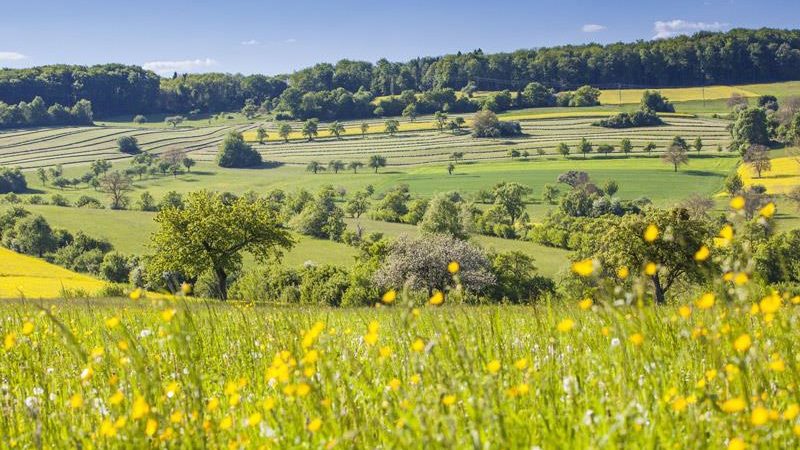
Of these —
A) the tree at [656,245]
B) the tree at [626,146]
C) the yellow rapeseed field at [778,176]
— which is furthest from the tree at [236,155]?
the tree at [656,245]

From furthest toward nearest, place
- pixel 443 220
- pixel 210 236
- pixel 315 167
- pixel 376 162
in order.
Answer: pixel 315 167
pixel 376 162
pixel 443 220
pixel 210 236

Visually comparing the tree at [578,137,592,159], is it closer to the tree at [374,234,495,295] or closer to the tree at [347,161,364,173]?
the tree at [347,161,364,173]

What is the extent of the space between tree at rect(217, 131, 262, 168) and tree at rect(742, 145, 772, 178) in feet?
405

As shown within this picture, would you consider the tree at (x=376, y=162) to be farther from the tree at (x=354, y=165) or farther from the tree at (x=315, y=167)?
the tree at (x=315, y=167)

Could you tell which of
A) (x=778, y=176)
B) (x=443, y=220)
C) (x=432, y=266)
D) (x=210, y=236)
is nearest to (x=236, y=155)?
(x=443, y=220)

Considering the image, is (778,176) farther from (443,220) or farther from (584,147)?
(443,220)

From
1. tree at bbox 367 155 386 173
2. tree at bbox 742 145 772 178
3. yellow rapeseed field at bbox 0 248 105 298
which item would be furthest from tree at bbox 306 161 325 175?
yellow rapeseed field at bbox 0 248 105 298

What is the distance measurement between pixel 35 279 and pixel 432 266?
3409 centimetres

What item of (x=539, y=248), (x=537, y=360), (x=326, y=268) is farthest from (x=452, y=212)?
(x=537, y=360)

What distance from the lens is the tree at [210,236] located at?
5106cm

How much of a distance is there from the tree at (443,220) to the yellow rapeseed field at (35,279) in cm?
5427

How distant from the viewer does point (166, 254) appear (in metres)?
51.7

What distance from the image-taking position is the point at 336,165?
18112 centimetres

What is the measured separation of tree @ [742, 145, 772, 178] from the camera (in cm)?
12681
